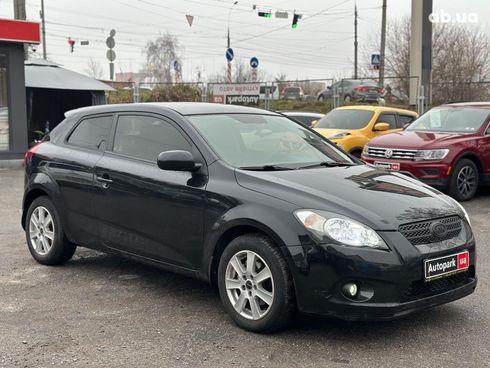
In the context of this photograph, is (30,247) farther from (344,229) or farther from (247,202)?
(344,229)

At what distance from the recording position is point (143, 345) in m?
3.95

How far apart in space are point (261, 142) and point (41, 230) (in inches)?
99.1

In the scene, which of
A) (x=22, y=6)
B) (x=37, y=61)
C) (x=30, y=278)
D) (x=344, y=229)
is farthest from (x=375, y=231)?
(x=37, y=61)

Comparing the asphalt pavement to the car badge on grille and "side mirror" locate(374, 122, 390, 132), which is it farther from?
"side mirror" locate(374, 122, 390, 132)

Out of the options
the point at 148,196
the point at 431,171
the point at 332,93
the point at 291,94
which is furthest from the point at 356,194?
the point at 291,94

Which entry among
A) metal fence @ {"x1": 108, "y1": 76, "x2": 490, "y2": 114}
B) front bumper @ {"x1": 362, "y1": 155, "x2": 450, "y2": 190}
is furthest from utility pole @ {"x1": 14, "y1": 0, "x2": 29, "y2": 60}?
front bumper @ {"x1": 362, "y1": 155, "x2": 450, "y2": 190}

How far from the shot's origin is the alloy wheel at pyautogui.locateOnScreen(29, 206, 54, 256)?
5934 mm

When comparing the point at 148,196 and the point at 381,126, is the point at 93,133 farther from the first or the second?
the point at 381,126

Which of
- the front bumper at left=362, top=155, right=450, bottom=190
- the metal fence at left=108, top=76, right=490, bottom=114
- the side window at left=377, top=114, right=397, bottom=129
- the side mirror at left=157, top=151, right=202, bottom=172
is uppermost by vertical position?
the metal fence at left=108, top=76, right=490, bottom=114

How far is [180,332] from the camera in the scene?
418 cm

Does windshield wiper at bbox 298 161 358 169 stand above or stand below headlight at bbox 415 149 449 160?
above

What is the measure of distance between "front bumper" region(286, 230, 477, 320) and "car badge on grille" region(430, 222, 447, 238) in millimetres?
182

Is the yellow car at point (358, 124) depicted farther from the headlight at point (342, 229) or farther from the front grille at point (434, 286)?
the headlight at point (342, 229)

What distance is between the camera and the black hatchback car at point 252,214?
12.5 ft
